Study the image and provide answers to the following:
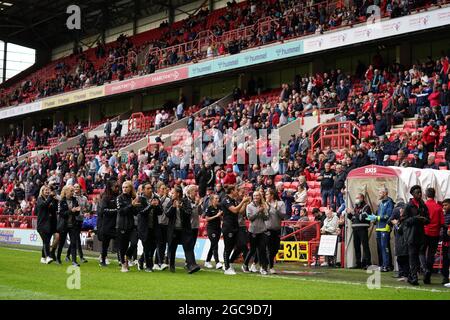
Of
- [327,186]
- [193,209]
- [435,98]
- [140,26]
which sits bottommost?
[193,209]

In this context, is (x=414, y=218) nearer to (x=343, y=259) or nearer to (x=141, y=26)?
(x=343, y=259)

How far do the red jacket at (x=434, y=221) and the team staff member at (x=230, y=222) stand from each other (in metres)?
3.88

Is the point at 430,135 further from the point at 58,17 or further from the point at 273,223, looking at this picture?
the point at 58,17

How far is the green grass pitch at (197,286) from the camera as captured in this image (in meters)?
11.1

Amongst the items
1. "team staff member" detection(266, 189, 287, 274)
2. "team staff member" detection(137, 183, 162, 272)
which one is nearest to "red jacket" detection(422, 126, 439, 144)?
"team staff member" detection(266, 189, 287, 274)

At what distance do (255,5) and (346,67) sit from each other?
745 centimetres

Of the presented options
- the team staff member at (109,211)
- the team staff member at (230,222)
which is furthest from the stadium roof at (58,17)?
the team staff member at (230,222)

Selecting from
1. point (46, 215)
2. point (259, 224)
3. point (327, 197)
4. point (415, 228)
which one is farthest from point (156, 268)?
point (327, 197)

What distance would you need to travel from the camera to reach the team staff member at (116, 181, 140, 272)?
15.7 meters

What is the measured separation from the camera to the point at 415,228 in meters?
13.6

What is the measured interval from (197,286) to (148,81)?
94.1 ft

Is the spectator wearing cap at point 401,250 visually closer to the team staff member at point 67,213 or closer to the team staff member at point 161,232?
the team staff member at point 161,232

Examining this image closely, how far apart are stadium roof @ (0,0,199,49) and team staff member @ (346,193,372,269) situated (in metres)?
34.0
